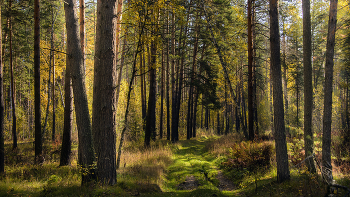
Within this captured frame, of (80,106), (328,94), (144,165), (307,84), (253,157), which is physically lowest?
(144,165)

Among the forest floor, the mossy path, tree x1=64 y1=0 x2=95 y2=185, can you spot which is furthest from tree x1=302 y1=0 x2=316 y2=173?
tree x1=64 y1=0 x2=95 y2=185

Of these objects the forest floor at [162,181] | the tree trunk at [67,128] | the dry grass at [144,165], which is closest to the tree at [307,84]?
the forest floor at [162,181]

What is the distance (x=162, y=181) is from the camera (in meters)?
7.25

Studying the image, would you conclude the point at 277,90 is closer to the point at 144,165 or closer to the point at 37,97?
the point at 144,165

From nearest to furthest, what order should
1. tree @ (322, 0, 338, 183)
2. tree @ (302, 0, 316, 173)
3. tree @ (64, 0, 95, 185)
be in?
tree @ (64, 0, 95, 185)
tree @ (322, 0, 338, 183)
tree @ (302, 0, 316, 173)

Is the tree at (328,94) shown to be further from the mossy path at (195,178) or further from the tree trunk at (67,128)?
the tree trunk at (67,128)

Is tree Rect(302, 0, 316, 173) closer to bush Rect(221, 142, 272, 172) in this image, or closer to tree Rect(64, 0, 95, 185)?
bush Rect(221, 142, 272, 172)

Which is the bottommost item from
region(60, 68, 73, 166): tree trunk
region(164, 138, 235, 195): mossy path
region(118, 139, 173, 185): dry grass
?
region(164, 138, 235, 195): mossy path

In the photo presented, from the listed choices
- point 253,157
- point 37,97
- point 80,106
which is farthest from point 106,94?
point 253,157

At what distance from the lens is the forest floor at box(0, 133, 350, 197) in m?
4.92

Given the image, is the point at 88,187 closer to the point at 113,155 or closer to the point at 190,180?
the point at 113,155

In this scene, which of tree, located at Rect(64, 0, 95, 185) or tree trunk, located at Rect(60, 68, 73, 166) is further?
tree trunk, located at Rect(60, 68, 73, 166)

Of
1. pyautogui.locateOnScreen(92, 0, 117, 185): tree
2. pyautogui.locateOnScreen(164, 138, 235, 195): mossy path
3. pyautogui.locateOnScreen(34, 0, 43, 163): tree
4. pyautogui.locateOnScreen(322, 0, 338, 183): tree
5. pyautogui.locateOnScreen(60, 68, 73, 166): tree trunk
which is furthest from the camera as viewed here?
pyautogui.locateOnScreen(60, 68, 73, 166): tree trunk

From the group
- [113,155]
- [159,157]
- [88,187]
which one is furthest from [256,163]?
[88,187]
